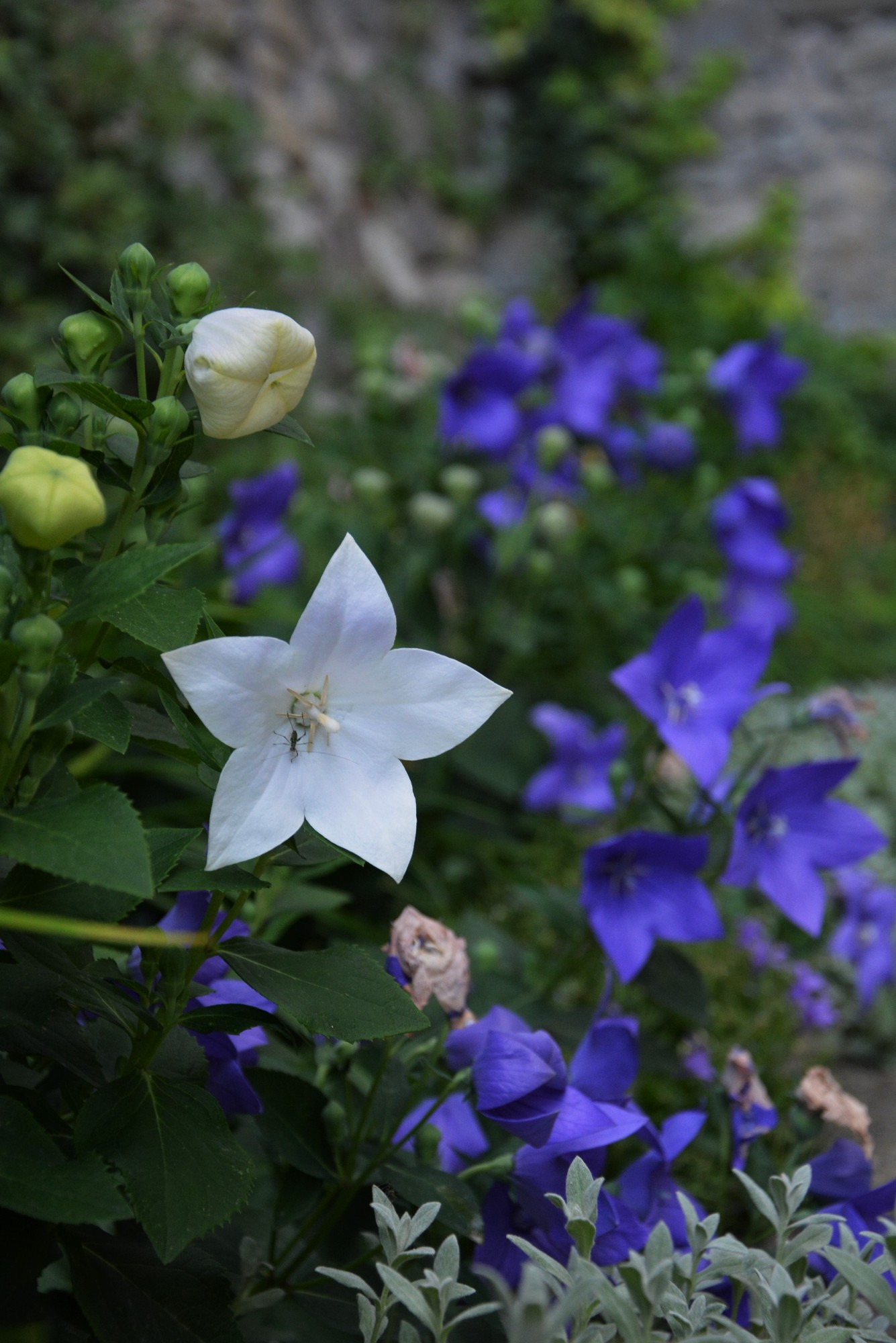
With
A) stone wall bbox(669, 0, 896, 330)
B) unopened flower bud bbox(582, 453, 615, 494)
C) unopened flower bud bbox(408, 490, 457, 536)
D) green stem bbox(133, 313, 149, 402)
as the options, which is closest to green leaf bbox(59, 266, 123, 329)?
green stem bbox(133, 313, 149, 402)

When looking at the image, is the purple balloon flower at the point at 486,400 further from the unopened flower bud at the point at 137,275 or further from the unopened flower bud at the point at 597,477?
the unopened flower bud at the point at 137,275

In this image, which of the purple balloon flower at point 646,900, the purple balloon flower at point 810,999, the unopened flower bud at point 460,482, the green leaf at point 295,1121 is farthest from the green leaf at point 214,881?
the unopened flower bud at point 460,482

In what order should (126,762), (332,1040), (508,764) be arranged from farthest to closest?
1. (508,764)
2. (126,762)
3. (332,1040)

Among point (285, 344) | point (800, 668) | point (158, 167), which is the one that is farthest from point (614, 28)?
point (285, 344)

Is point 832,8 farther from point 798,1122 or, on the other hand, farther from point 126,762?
point 798,1122

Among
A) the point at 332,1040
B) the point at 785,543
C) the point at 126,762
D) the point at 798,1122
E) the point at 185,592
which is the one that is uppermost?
the point at 185,592

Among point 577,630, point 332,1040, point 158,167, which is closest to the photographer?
point 332,1040

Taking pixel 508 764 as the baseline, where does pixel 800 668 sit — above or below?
below
